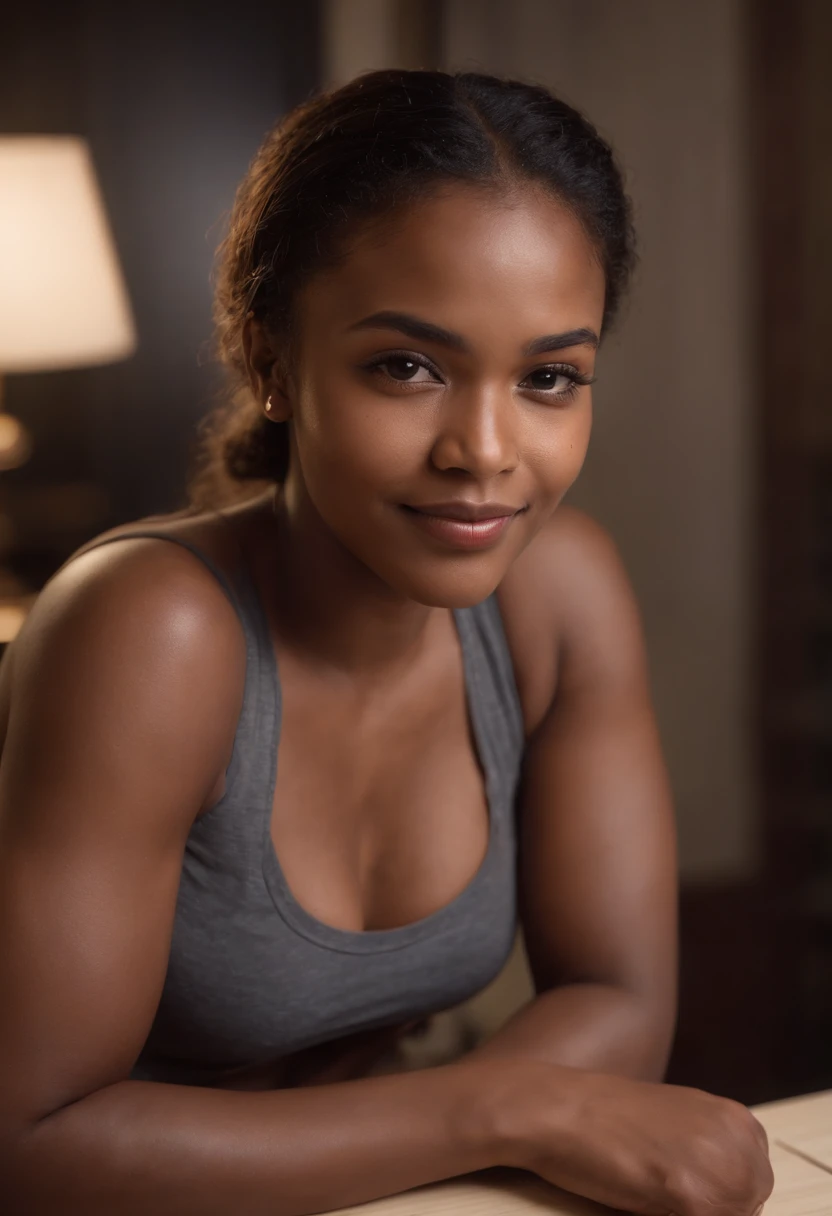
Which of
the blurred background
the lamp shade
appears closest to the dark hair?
the lamp shade

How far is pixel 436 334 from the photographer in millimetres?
898

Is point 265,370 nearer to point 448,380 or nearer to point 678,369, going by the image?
point 448,380

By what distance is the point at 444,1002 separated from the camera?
1.17 metres

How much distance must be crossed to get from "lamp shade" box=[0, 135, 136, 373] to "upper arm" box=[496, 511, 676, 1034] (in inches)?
48.1

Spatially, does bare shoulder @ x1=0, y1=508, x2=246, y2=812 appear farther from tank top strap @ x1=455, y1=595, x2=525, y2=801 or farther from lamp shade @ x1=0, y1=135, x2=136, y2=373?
lamp shade @ x1=0, y1=135, x2=136, y2=373

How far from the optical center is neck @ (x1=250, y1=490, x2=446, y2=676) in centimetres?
108

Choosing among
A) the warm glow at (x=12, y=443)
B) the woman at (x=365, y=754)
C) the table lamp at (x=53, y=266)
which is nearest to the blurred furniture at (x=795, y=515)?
the table lamp at (x=53, y=266)

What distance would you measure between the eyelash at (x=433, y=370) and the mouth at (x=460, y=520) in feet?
0.26

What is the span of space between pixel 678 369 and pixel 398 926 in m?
1.92

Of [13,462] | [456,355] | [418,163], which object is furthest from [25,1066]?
[13,462]

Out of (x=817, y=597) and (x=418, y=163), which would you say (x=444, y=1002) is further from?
(x=817, y=597)

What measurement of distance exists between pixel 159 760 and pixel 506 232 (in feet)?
1.34

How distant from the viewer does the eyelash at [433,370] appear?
36.1 inches

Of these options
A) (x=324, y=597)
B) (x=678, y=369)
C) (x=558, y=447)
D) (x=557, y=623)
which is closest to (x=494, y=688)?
(x=557, y=623)
